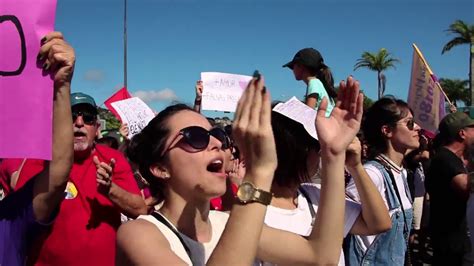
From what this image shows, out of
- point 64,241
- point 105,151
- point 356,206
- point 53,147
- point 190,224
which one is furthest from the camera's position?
point 105,151

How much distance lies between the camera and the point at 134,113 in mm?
4730

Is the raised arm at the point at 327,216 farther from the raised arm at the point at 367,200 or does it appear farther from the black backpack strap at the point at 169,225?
the raised arm at the point at 367,200

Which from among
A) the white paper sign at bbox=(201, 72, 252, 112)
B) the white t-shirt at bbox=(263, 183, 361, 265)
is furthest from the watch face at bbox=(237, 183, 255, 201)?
the white paper sign at bbox=(201, 72, 252, 112)

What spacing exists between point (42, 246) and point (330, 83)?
10.9 ft

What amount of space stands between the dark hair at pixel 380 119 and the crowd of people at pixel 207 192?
0.11m

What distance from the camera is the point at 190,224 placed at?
6.45 ft

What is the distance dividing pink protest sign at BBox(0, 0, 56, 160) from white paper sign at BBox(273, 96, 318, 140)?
99 cm

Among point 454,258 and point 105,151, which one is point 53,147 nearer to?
point 105,151

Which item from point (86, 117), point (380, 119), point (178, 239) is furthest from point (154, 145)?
point (380, 119)

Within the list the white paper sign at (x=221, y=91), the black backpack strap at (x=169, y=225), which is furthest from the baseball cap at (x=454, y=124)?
the black backpack strap at (x=169, y=225)

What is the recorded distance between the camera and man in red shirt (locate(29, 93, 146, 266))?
2811 mm

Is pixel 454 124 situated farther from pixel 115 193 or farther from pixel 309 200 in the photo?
pixel 115 193

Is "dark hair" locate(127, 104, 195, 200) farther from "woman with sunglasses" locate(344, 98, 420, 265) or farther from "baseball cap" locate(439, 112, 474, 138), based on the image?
"baseball cap" locate(439, 112, 474, 138)

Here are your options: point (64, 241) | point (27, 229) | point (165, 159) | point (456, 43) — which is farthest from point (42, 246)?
point (456, 43)
